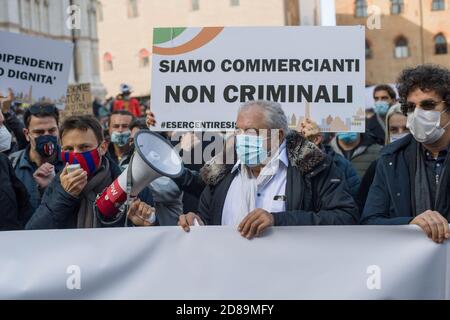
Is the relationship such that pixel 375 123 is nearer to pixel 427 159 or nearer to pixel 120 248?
pixel 427 159

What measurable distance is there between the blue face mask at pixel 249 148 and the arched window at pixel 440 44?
55808mm

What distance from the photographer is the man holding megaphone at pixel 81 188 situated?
372 centimetres

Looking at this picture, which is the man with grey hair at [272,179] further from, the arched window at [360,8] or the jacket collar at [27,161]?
the arched window at [360,8]

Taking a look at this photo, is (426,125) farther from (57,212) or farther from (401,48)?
(401,48)

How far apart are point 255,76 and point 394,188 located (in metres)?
1.51

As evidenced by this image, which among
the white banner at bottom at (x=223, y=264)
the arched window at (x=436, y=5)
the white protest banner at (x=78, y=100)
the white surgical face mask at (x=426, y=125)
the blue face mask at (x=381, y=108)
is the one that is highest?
the arched window at (x=436, y=5)

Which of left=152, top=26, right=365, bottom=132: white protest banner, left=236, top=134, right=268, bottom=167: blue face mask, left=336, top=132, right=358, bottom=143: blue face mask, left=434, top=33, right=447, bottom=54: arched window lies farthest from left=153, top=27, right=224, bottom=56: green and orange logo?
left=434, top=33, right=447, bottom=54: arched window

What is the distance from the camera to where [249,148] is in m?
3.78

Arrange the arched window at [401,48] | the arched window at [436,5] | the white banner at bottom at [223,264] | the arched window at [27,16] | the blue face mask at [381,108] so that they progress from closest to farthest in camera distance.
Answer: the white banner at bottom at [223,264] < the blue face mask at [381,108] < the arched window at [27,16] < the arched window at [436,5] < the arched window at [401,48]

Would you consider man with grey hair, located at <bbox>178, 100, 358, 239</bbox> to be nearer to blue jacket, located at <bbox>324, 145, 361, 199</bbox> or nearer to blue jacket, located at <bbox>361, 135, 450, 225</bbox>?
blue jacket, located at <bbox>361, 135, 450, 225</bbox>

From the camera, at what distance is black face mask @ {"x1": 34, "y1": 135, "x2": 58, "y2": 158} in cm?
→ 530

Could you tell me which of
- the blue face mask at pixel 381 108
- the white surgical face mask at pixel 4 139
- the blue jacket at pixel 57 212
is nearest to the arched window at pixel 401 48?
the blue face mask at pixel 381 108

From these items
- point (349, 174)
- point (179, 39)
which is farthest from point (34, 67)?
point (349, 174)

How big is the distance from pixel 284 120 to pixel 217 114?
34.9 inches
